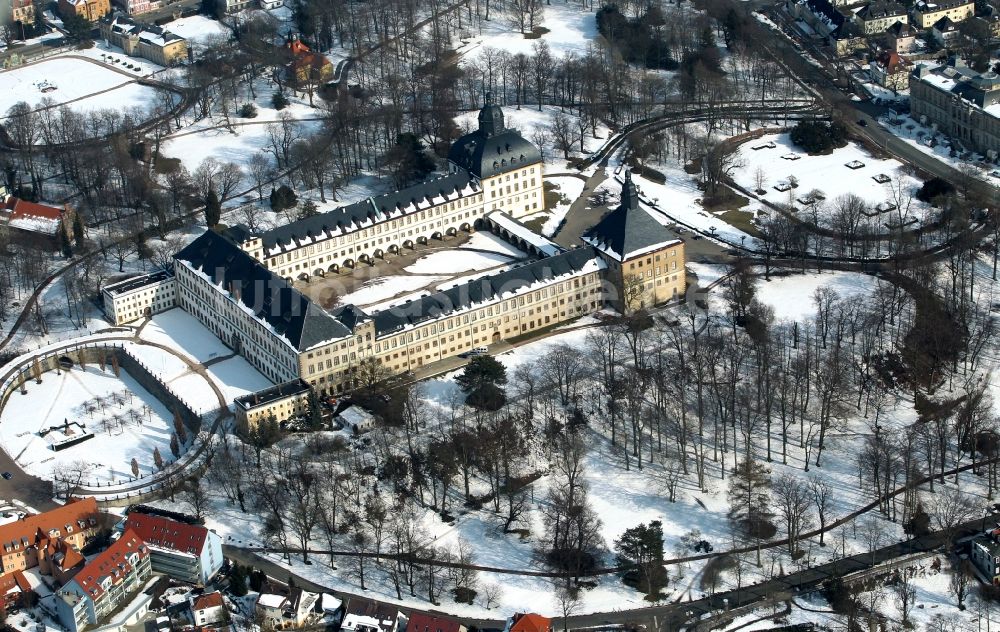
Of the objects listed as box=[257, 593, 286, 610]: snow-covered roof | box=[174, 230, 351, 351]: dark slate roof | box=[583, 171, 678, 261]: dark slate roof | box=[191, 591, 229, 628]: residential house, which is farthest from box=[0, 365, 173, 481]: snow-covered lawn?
box=[583, 171, 678, 261]: dark slate roof

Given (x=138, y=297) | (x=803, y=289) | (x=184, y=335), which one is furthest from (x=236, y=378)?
(x=803, y=289)

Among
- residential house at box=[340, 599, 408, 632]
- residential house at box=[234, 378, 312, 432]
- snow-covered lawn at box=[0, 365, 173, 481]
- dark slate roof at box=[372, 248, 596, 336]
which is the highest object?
dark slate roof at box=[372, 248, 596, 336]

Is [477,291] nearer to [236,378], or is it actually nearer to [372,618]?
[236,378]

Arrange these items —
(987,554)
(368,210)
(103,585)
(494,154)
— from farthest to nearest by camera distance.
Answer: (494,154) → (368,210) → (103,585) → (987,554)

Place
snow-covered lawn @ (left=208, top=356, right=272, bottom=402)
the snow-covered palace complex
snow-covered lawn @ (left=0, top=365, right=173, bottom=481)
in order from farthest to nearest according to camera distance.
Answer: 1. snow-covered lawn @ (left=208, top=356, right=272, bottom=402)
2. the snow-covered palace complex
3. snow-covered lawn @ (left=0, top=365, right=173, bottom=481)

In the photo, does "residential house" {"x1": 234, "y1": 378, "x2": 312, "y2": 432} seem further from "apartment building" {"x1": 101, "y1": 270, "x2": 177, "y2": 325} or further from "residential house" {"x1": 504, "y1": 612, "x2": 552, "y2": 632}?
"residential house" {"x1": 504, "y1": 612, "x2": 552, "y2": 632}

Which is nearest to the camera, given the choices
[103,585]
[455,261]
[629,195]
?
[103,585]
